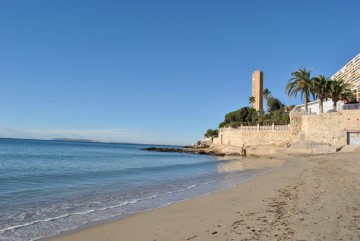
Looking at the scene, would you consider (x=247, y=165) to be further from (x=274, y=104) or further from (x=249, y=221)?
(x=274, y=104)

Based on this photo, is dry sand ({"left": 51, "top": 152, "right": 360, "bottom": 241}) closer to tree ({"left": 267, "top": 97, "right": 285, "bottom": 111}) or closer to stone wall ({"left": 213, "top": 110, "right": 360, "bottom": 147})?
stone wall ({"left": 213, "top": 110, "right": 360, "bottom": 147})

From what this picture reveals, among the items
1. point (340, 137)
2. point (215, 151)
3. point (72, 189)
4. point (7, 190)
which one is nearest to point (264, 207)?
point (72, 189)

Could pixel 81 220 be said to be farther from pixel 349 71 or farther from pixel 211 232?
pixel 349 71

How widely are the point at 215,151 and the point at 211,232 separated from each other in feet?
202

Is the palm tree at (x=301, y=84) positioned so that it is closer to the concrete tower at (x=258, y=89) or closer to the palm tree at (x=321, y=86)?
the palm tree at (x=321, y=86)

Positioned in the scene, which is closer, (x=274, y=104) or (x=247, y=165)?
(x=247, y=165)

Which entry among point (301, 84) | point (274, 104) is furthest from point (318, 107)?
point (274, 104)

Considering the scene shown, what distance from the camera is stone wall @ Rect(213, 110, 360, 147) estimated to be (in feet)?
124

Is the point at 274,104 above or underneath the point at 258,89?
underneath

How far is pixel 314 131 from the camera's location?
4141 centimetres

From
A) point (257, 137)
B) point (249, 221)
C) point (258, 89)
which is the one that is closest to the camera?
point (249, 221)

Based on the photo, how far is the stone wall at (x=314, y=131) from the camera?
3775cm

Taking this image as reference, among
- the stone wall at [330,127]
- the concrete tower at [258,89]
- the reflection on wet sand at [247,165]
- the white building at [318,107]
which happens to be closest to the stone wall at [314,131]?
the stone wall at [330,127]

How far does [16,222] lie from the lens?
841 cm
